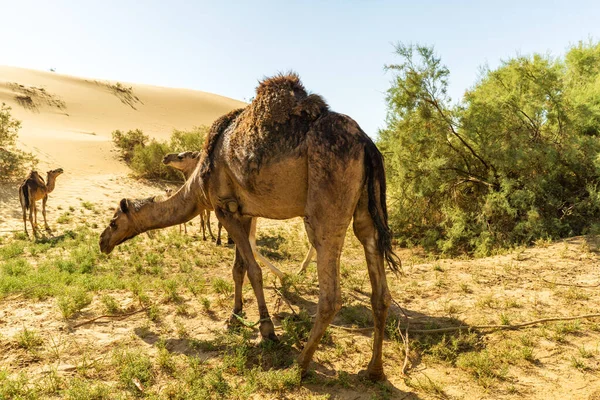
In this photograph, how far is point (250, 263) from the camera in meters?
4.47

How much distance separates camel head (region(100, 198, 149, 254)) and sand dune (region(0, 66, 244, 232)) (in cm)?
784

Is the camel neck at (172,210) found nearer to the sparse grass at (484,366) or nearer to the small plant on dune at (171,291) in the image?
the small plant on dune at (171,291)

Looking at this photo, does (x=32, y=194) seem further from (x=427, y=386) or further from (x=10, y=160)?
(x=427, y=386)

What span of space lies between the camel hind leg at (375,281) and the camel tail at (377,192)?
64 mm

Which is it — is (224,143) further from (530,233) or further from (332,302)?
(530,233)

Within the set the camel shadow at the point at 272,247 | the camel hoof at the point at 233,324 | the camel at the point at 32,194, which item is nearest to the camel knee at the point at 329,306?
the camel hoof at the point at 233,324

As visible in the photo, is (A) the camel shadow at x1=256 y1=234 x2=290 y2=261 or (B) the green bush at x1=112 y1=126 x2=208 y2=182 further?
(B) the green bush at x1=112 y1=126 x2=208 y2=182

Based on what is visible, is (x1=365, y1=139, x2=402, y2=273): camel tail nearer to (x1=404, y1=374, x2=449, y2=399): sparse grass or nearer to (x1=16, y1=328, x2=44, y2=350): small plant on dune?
(x1=404, y1=374, x2=449, y2=399): sparse grass

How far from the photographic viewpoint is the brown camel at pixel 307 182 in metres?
3.52

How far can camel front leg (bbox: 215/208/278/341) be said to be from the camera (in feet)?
14.4

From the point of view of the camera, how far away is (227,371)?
3.75m

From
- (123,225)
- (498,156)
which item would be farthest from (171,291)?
(498,156)

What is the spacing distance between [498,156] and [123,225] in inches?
323

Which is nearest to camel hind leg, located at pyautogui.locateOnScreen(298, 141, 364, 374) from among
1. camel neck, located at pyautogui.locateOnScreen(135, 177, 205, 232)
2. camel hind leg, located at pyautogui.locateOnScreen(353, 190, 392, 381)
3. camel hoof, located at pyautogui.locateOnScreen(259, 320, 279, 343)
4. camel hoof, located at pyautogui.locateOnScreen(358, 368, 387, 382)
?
camel hind leg, located at pyautogui.locateOnScreen(353, 190, 392, 381)
